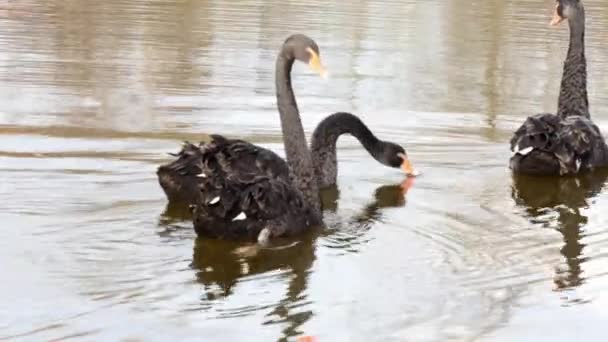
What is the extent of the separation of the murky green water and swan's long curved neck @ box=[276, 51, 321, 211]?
0.25m

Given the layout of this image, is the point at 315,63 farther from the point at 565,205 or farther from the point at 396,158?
the point at 565,205

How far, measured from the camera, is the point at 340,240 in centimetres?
568

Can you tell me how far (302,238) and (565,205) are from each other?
181 cm

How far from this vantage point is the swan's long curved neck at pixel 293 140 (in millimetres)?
5883

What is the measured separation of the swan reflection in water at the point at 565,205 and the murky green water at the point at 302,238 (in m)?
0.02

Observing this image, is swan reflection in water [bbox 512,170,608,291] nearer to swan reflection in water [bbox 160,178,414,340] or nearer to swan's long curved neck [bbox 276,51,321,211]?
swan reflection in water [bbox 160,178,414,340]

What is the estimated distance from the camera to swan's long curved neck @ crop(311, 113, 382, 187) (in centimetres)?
678

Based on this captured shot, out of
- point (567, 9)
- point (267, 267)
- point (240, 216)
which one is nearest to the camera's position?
point (267, 267)

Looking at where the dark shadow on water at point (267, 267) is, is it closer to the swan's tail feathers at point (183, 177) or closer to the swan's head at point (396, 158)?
the swan's tail feathers at point (183, 177)

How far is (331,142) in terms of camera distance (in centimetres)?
693

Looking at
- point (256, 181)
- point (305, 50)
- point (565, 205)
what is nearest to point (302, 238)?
point (256, 181)

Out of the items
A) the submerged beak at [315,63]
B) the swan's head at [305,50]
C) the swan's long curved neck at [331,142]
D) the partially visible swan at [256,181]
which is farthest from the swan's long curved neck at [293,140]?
the swan's long curved neck at [331,142]

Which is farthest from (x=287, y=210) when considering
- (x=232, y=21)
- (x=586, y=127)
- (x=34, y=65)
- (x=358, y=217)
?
(x=232, y=21)

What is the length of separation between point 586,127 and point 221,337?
394 cm
